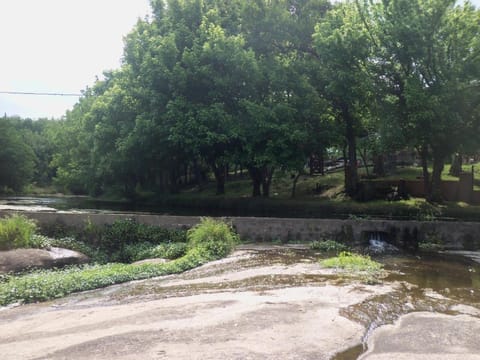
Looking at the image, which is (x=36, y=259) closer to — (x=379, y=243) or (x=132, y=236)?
(x=132, y=236)

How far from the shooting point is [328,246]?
22125 mm

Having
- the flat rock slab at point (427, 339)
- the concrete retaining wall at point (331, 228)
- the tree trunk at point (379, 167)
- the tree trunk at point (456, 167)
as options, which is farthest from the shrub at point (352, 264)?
the tree trunk at point (379, 167)

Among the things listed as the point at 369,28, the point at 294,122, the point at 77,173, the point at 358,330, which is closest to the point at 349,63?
the point at 369,28

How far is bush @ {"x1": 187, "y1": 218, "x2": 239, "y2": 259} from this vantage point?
2023 centimetres

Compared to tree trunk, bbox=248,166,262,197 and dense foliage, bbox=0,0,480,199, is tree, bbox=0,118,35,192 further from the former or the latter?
tree trunk, bbox=248,166,262,197

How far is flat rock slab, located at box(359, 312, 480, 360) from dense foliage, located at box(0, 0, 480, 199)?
57.9ft

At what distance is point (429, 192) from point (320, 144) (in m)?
8.41

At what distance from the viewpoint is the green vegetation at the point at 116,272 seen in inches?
523

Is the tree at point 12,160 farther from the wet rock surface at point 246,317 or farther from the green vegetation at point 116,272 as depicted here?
the wet rock surface at point 246,317

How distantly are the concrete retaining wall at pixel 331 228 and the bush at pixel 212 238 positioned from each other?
2830 millimetres

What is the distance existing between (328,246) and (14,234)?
47.2ft

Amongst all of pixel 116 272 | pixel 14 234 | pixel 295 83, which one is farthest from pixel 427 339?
pixel 295 83

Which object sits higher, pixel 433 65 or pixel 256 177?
pixel 433 65

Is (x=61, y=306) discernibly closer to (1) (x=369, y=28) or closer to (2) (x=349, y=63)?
(2) (x=349, y=63)
